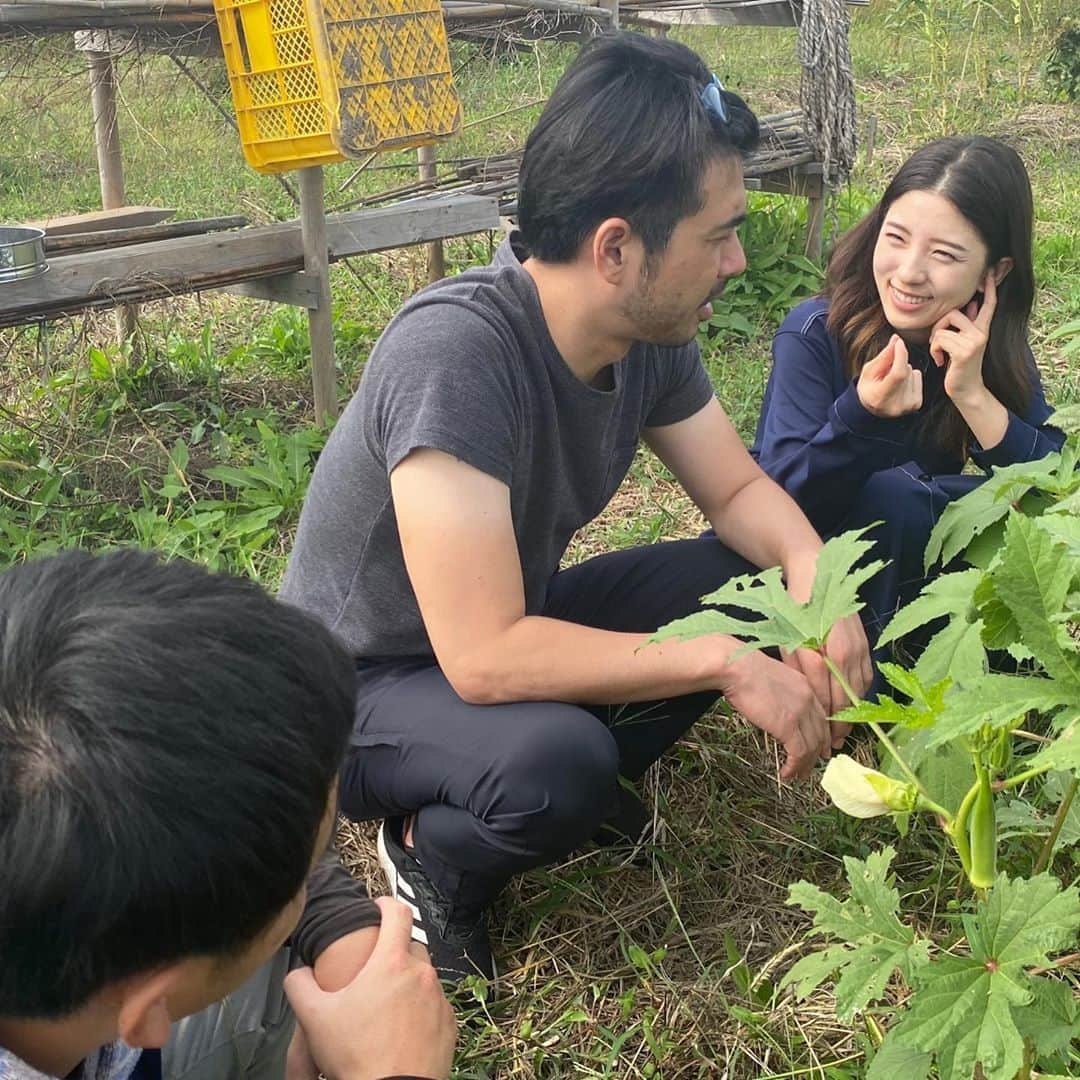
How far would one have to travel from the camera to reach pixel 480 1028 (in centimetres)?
192

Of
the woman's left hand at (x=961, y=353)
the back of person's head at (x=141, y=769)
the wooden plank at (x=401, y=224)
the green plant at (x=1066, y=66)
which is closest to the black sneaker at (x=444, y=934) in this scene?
the back of person's head at (x=141, y=769)

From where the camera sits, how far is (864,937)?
1278mm

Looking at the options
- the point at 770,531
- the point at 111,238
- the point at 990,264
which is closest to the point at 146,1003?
the point at 770,531

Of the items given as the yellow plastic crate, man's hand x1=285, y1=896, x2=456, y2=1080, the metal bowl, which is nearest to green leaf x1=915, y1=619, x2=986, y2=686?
man's hand x1=285, y1=896, x2=456, y2=1080

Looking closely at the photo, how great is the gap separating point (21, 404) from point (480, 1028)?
2903mm

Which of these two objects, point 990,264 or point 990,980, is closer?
point 990,980

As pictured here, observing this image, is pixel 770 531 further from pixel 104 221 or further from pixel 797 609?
pixel 104 221

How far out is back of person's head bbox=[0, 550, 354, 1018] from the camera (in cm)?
91

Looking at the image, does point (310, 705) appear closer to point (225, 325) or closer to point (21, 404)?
point (21, 404)

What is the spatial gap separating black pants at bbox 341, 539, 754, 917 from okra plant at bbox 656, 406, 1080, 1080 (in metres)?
0.46

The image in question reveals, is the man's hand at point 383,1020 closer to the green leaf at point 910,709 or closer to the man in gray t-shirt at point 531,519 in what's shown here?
the man in gray t-shirt at point 531,519

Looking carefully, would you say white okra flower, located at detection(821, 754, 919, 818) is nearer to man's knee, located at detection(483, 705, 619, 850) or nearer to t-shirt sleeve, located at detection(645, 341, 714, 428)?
man's knee, located at detection(483, 705, 619, 850)

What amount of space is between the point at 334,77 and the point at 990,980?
278 centimetres

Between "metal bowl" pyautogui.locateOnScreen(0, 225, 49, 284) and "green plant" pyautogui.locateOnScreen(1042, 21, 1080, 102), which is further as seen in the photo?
"green plant" pyautogui.locateOnScreen(1042, 21, 1080, 102)
